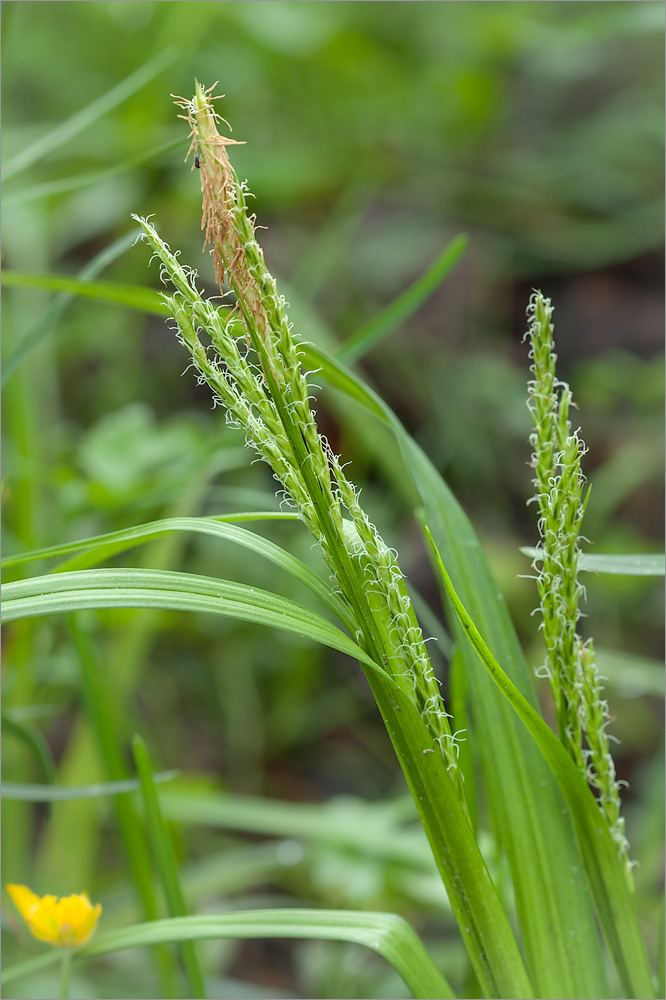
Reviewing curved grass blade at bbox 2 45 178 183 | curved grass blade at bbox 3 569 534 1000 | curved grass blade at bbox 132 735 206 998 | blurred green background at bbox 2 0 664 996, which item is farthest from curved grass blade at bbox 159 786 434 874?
curved grass blade at bbox 2 45 178 183

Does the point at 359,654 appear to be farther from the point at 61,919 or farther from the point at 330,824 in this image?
the point at 330,824

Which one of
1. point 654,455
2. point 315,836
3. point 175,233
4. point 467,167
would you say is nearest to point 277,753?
point 315,836

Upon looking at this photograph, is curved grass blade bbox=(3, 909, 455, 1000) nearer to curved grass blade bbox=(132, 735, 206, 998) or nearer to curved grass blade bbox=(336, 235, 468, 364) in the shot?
curved grass blade bbox=(132, 735, 206, 998)

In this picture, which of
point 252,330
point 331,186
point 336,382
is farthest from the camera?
point 331,186

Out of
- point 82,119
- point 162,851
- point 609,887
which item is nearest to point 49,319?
point 82,119

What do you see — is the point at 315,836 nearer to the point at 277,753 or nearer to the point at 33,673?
the point at 33,673

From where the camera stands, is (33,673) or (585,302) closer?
(33,673)
